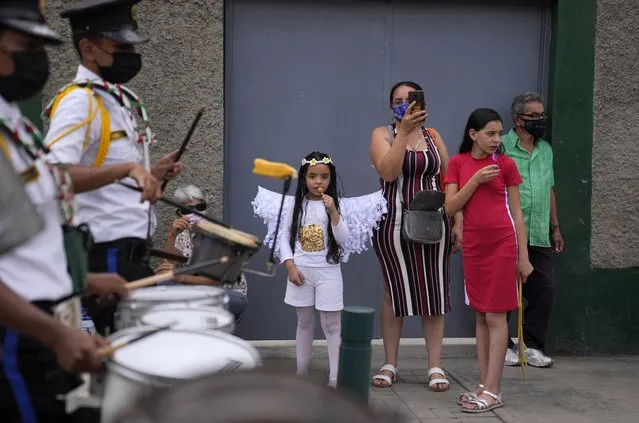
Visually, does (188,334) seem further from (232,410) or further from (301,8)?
(301,8)

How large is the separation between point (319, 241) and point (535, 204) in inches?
70.1

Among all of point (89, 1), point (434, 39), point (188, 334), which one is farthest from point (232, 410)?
point (434, 39)

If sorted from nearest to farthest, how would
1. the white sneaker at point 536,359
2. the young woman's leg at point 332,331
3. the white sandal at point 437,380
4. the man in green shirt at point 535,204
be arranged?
the young woman's leg at point 332,331
the white sandal at point 437,380
the man in green shirt at point 535,204
the white sneaker at point 536,359

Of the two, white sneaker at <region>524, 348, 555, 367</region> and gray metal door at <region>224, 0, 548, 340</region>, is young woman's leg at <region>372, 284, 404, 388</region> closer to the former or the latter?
gray metal door at <region>224, 0, 548, 340</region>

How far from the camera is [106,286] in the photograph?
9.84 ft

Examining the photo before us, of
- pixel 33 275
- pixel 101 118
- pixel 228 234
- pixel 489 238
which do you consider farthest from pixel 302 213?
pixel 33 275

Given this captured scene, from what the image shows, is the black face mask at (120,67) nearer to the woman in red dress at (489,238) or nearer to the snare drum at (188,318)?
the snare drum at (188,318)

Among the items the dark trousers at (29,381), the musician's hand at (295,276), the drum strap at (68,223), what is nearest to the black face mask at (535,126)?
the musician's hand at (295,276)

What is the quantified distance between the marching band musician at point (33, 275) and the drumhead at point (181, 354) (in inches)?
3.8

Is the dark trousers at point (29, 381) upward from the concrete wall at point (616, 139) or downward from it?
downward

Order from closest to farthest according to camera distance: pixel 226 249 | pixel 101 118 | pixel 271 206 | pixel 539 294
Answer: pixel 226 249 < pixel 101 118 < pixel 271 206 < pixel 539 294

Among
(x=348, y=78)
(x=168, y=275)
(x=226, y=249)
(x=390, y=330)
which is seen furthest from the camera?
(x=348, y=78)

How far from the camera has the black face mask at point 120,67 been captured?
11.8ft

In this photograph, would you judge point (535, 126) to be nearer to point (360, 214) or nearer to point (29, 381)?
point (360, 214)
